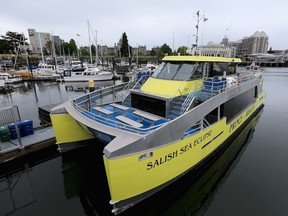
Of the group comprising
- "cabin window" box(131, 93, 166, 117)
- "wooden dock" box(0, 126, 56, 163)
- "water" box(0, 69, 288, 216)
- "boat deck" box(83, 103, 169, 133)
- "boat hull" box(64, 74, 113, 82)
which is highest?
"cabin window" box(131, 93, 166, 117)

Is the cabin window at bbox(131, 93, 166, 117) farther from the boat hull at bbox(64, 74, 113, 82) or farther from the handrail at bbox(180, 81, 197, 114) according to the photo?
the boat hull at bbox(64, 74, 113, 82)

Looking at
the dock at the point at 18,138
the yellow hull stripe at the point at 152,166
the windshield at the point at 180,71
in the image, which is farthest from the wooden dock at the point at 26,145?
the windshield at the point at 180,71

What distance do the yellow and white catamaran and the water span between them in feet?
2.51

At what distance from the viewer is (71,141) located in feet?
30.1

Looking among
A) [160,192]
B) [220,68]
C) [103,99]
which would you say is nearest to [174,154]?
[160,192]

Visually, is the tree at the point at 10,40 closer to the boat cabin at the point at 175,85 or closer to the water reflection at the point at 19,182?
the water reflection at the point at 19,182

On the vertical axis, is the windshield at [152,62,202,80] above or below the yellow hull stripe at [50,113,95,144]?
above

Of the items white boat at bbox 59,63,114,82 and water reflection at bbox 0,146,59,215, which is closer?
water reflection at bbox 0,146,59,215

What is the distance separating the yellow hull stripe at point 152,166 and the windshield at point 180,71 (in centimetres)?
298

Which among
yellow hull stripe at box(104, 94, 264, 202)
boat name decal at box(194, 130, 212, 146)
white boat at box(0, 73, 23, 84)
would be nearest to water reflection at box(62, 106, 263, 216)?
yellow hull stripe at box(104, 94, 264, 202)

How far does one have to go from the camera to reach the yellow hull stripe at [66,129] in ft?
26.9

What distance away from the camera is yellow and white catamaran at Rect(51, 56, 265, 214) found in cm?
518

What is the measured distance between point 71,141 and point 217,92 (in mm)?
7680

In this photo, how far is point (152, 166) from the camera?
5469mm
